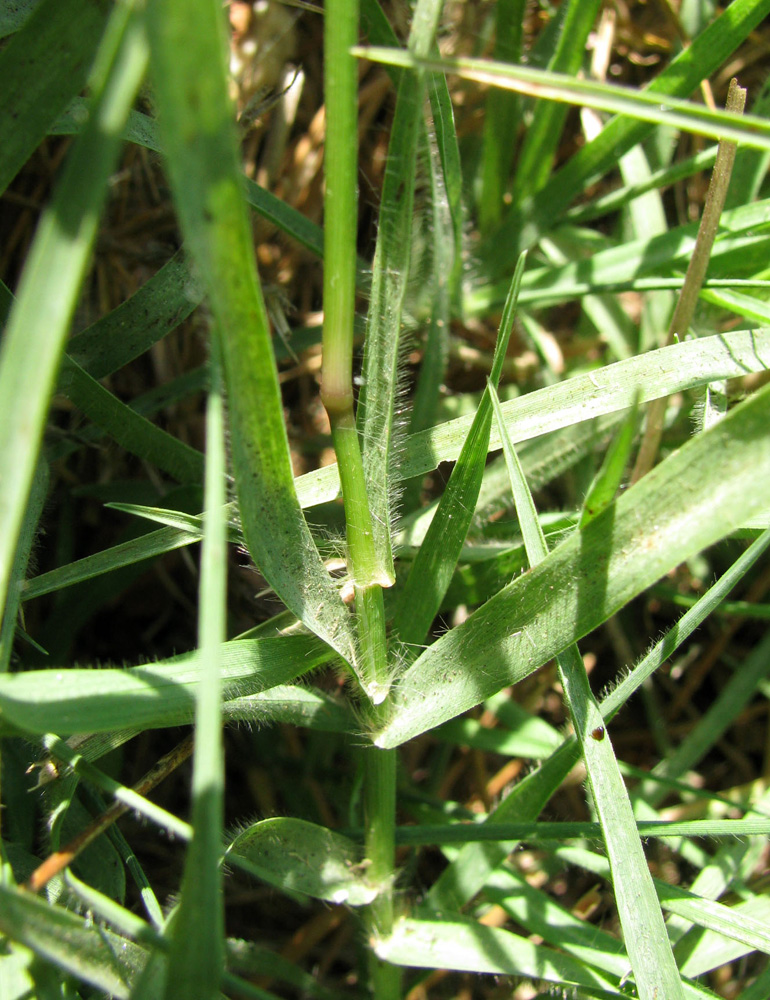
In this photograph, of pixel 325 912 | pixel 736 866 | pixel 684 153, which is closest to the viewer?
pixel 736 866

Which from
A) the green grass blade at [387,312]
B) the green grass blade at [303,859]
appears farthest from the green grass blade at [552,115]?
the green grass blade at [303,859]

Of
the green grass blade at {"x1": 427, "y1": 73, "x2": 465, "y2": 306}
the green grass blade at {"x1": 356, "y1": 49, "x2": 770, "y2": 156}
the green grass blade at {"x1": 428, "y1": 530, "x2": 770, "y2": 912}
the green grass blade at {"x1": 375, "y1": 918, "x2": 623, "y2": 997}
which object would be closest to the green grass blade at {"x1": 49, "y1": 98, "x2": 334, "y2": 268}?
the green grass blade at {"x1": 427, "y1": 73, "x2": 465, "y2": 306}

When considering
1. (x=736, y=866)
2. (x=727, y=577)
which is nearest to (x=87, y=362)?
(x=727, y=577)

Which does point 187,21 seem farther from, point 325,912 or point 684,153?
point 684,153

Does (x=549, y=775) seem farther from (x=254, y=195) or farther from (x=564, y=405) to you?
(x=254, y=195)

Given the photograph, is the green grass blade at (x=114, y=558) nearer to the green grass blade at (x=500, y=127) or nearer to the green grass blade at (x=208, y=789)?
the green grass blade at (x=208, y=789)
